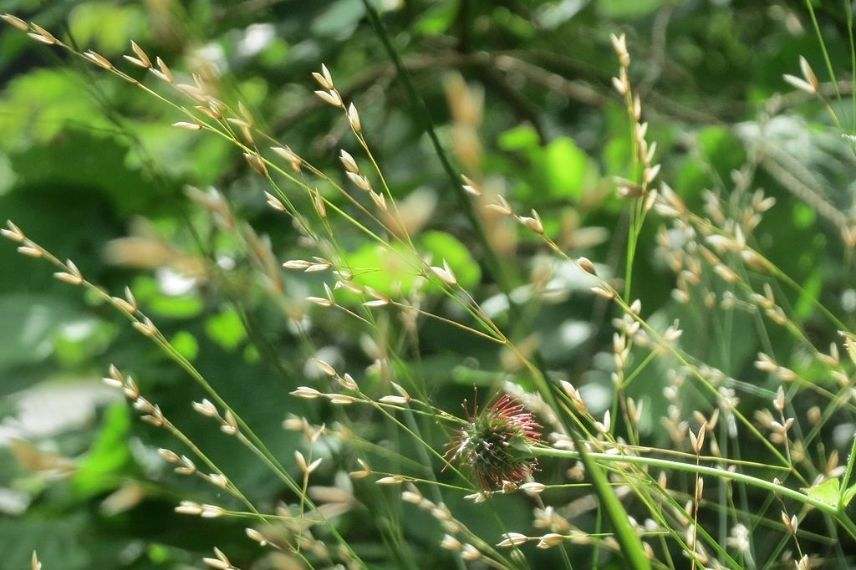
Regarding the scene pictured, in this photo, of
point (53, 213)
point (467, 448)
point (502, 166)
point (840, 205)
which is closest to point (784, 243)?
point (840, 205)

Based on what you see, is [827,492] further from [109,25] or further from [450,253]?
[109,25]

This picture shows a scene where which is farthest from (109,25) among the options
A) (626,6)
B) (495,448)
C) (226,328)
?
(495,448)

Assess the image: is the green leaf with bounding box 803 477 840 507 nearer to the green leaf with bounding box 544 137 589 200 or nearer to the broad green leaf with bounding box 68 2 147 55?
the green leaf with bounding box 544 137 589 200

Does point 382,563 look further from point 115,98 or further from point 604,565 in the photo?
point 115,98

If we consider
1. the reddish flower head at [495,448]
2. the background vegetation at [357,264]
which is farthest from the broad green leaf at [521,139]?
the reddish flower head at [495,448]

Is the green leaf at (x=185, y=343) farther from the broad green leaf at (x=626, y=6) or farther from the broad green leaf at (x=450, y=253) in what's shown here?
the broad green leaf at (x=626, y=6)

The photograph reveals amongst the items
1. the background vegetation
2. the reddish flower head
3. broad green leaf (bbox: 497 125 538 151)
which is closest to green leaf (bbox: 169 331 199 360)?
the background vegetation
